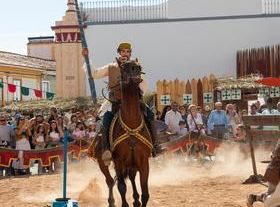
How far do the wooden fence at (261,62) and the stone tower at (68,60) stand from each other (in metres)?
8.12

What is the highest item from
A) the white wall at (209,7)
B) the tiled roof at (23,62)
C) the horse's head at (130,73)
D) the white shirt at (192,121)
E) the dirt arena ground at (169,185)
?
the white wall at (209,7)

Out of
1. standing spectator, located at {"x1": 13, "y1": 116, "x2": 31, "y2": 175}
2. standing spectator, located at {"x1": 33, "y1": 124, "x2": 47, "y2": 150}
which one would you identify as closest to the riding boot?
standing spectator, located at {"x1": 13, "y1": 116, "x2": 31, "y2": 175}

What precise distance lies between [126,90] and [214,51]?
68.4 feet

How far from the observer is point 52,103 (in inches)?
1024

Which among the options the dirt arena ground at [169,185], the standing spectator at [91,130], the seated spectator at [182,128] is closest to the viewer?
the dirt arena ground at [169,185]

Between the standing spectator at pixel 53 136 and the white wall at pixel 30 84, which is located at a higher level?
the white wall at pixel 30 84

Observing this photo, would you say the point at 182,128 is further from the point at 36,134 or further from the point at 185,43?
the point at 185,43

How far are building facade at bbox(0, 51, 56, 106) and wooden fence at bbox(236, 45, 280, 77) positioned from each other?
16.2 m

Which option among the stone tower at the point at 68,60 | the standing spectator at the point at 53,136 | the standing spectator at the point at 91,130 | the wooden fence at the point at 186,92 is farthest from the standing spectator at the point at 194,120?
the stone tower at the point at 68,60

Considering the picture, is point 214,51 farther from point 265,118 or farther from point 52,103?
point 265,118

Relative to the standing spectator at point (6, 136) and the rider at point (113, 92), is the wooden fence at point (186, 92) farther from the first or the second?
the rider at point (113, 92)

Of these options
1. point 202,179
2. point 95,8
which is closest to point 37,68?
point 95,8

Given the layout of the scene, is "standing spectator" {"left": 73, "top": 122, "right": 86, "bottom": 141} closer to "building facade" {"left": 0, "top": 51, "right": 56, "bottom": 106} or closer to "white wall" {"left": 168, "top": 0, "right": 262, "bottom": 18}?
"white wall" {"left": 168, "top": 0, "right": 262, "bottom": 18}

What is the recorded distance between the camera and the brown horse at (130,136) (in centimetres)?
823
